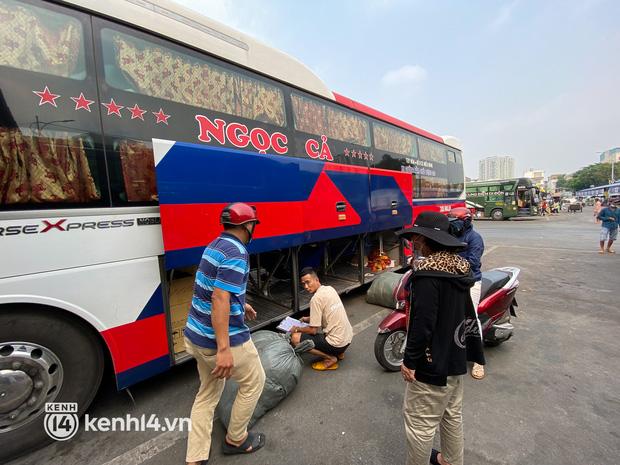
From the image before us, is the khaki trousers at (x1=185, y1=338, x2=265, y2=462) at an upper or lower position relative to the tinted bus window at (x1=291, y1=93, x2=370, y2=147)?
lower

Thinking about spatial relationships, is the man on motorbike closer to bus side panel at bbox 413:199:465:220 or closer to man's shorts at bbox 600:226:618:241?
bus side panel at bbox 413:199:465:220

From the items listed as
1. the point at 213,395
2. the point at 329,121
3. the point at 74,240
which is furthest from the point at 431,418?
the point at 329,121

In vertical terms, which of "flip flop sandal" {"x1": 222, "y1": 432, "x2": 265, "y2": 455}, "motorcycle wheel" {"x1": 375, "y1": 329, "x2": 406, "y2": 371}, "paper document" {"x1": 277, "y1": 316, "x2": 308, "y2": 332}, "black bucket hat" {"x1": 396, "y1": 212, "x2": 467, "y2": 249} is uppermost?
"black bucket hat" {"x1": 396, "y1": 212, "x2": 467, "y2": 249}

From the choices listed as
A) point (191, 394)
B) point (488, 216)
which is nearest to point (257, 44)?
point (191, 394)

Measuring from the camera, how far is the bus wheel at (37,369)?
6.38ft

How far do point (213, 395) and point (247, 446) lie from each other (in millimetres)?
455

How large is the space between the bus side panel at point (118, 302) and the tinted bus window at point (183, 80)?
1548 millimetres

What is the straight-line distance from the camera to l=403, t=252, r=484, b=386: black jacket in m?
1.54

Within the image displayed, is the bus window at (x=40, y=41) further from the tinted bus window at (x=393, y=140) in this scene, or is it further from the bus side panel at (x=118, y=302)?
the tinted bus window at (x=393, y=140)

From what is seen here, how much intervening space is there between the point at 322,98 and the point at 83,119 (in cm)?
310

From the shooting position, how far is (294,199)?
3.59 meters

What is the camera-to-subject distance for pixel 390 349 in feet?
10.0

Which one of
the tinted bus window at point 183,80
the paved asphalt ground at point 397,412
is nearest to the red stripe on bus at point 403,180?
the tinted bus window at point 183,80

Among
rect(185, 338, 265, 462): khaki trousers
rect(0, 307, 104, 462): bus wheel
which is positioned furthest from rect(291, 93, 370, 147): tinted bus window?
rect(0, 307, 104, 462): bus wheel
